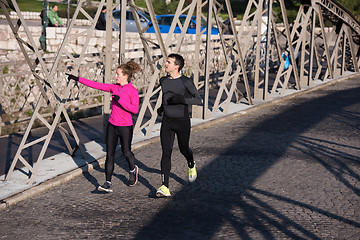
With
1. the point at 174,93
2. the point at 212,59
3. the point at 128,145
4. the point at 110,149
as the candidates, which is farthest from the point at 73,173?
the point at 212,59

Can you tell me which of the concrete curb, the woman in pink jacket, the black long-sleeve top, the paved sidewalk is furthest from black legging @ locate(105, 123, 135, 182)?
the concrete curb

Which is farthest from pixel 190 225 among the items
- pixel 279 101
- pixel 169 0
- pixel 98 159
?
pixel 169 0

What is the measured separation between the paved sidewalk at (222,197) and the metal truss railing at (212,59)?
3.05 ft

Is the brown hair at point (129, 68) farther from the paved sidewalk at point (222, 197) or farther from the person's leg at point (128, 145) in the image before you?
the paved sidewalk at point (222, 197)

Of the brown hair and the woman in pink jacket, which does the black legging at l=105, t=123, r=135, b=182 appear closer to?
the woman in pink jacket

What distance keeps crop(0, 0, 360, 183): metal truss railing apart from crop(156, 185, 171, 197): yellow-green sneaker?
173 cm

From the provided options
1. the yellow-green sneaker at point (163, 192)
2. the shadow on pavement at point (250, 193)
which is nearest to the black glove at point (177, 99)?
the yellow-green sneaker at point (163, 192)

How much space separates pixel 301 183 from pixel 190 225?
2.30 meters

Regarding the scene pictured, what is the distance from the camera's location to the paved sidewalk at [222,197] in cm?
662

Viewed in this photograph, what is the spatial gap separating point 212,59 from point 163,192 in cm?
1336

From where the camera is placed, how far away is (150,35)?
23953 millimetres

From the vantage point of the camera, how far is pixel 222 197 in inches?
307

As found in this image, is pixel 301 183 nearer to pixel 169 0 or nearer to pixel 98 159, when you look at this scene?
pixel 98 159

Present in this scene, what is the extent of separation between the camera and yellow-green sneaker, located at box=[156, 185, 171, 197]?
7.74 metres
